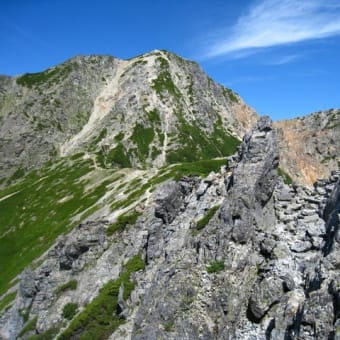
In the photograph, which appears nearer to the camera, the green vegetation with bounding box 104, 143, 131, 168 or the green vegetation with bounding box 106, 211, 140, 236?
the green vegetation with bounding box 106, 211, 140, 236

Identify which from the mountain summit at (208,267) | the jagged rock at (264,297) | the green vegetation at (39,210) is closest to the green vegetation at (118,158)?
the green vegetation at (39,210)

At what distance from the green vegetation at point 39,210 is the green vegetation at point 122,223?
34.9m

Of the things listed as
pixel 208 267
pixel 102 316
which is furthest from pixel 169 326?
pixel 102 316

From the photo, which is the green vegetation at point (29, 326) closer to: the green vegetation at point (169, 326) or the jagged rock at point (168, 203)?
the jagged rock at point (168, 203)

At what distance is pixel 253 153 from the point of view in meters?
43.7

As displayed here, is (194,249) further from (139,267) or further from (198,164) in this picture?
(198,164)

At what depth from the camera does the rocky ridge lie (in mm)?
28672

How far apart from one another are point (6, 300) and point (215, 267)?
181 ft

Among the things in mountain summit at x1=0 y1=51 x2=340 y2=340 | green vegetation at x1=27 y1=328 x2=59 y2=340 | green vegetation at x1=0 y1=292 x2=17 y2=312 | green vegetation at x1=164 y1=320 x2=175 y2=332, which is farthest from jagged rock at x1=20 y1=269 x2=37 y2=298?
green vegetation at x1=164 y1=320 x2=175 y2=332

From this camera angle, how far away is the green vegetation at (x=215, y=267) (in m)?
35.7

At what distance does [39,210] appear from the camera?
134500 mm

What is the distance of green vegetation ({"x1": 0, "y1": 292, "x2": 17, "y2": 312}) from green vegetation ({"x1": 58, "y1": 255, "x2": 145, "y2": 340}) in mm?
31483

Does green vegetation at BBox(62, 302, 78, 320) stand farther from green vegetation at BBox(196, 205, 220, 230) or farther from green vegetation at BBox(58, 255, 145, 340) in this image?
green vegetation at BBox(196, 205, 220, 230)

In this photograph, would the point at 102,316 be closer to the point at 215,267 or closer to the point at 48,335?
the point at 48,335
